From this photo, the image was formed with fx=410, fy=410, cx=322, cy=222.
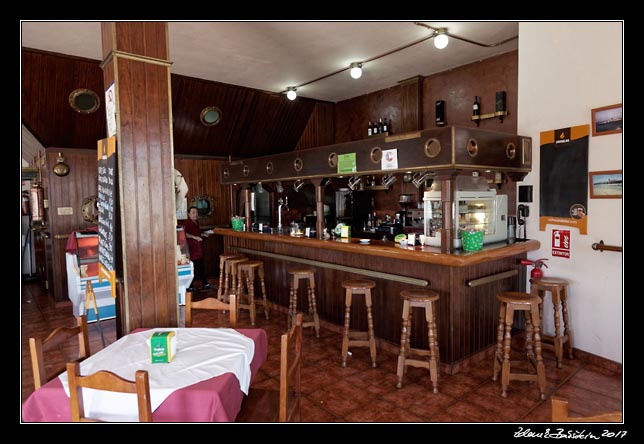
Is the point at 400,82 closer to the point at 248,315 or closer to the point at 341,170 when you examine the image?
the point at 341,170

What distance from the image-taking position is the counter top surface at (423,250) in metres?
3.84

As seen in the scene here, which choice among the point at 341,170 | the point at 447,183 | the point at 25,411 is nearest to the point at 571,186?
the point at 447,183

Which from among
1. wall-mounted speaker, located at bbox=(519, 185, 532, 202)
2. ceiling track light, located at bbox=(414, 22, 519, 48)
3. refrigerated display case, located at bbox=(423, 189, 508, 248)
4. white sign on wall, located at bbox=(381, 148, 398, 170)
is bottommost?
refrigerated display case, located at bbox=(423, 189, 508, 248)

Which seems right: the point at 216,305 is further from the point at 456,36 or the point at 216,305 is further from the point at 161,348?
the point at 456,36

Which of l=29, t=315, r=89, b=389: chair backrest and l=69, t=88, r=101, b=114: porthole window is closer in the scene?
l=29, t=315, r=89, b=389: chair backrest

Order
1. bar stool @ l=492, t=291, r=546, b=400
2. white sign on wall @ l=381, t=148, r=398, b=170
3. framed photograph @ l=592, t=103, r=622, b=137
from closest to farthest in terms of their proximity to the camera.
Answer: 1. bar stool @ l=492, t=291, r=546, b=400
2. framed photograph @ l=592, t=103, r=622, b=137
3. white sign on wall @ l=381, t=148, r=398, b=170

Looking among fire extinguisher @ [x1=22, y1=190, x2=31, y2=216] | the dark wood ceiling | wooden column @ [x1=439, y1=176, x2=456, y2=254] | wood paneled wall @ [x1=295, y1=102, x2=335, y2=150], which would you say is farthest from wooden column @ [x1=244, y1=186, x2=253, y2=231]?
fire extinguisher @ [x1=22, y1=190, x2=31, y2=216]

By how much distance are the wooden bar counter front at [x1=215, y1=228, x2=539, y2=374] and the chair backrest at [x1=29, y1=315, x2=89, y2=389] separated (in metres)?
2.83

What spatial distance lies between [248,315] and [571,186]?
440 centimetres

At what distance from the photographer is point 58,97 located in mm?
6215

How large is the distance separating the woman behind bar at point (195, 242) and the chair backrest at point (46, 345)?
204 inches

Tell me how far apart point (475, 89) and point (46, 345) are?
636 cm

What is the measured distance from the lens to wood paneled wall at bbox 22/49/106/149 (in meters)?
5.70

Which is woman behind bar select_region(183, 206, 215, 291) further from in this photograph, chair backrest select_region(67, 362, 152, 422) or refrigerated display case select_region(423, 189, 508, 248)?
chair backrest select_region(67, 362, 152, 422)
